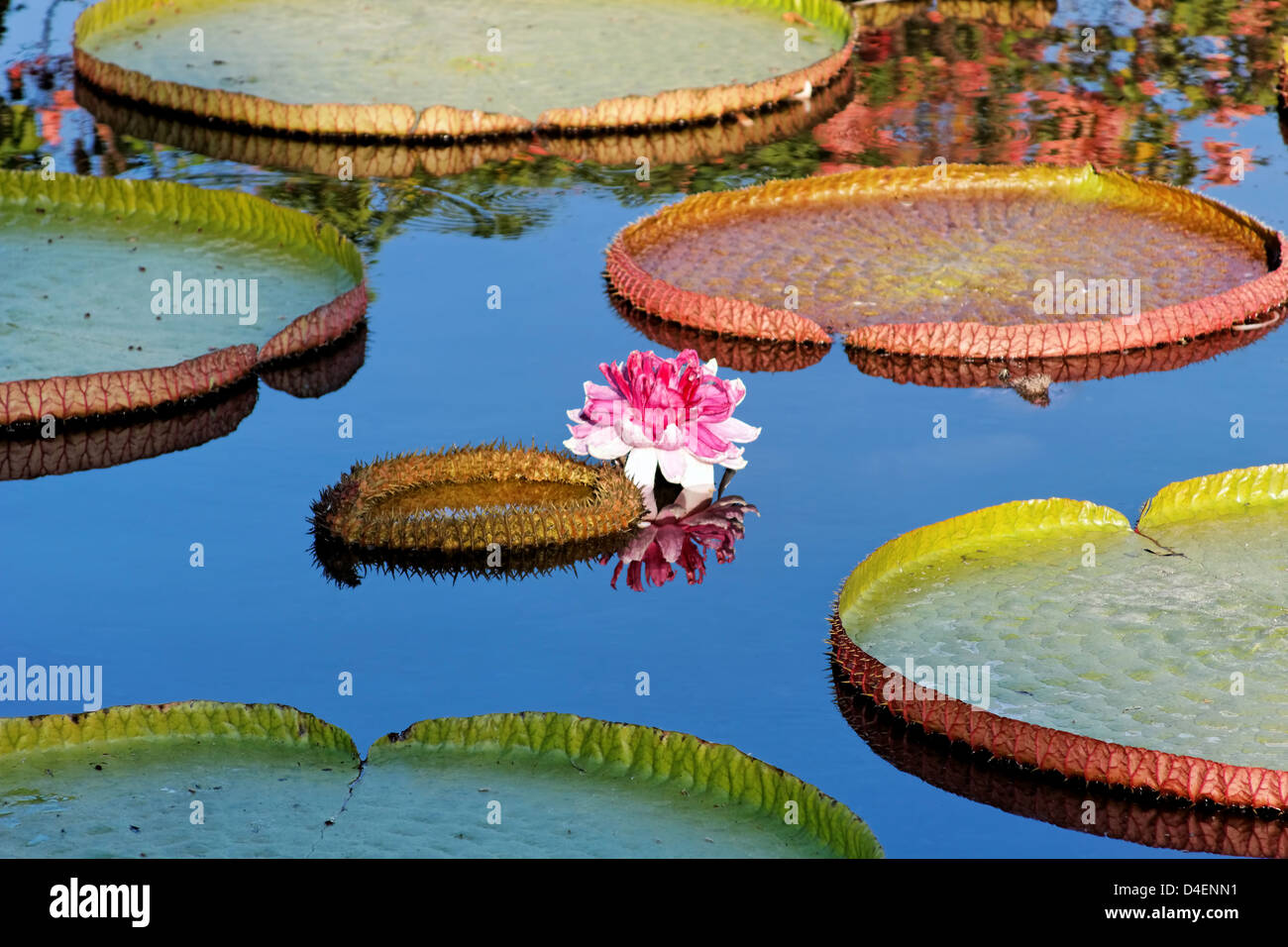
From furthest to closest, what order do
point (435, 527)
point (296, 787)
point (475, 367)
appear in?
1. point (475, 367)
2. point (435, 527)
3. point (296, 787)

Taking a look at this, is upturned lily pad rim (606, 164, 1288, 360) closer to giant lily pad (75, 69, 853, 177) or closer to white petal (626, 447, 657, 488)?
giant lily pad (75, 69, 853, 177)

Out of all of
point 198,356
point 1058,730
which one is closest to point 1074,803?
point 1058,730

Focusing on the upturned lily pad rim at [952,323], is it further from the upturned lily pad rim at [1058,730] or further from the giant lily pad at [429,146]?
the upturned lily pad rim at [1058,730]

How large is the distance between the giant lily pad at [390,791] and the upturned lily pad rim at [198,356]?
7.46 feet

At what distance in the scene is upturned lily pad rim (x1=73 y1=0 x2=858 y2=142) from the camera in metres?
9.66

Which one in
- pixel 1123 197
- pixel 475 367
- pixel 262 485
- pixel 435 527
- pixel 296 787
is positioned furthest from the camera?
pixel 1123 197

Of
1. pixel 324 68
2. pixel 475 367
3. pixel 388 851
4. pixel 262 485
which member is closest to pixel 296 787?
pixel 388 851

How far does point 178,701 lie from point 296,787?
18.7 inches

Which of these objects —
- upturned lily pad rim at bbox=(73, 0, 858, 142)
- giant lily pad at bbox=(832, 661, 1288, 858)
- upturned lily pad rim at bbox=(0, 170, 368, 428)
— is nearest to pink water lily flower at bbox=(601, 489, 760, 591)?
giant lily pad at bbox=(832, 661, 1288, 858)

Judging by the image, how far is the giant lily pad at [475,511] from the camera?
5852 millimetres

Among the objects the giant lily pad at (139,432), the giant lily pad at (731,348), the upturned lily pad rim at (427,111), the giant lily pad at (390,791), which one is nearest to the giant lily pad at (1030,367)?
the giant lily pad at (731,348)

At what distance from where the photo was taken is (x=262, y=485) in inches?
250

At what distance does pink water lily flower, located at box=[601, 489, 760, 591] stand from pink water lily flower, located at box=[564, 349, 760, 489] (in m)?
0.09

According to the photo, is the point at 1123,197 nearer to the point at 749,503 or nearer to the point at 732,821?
the point at 749,503
